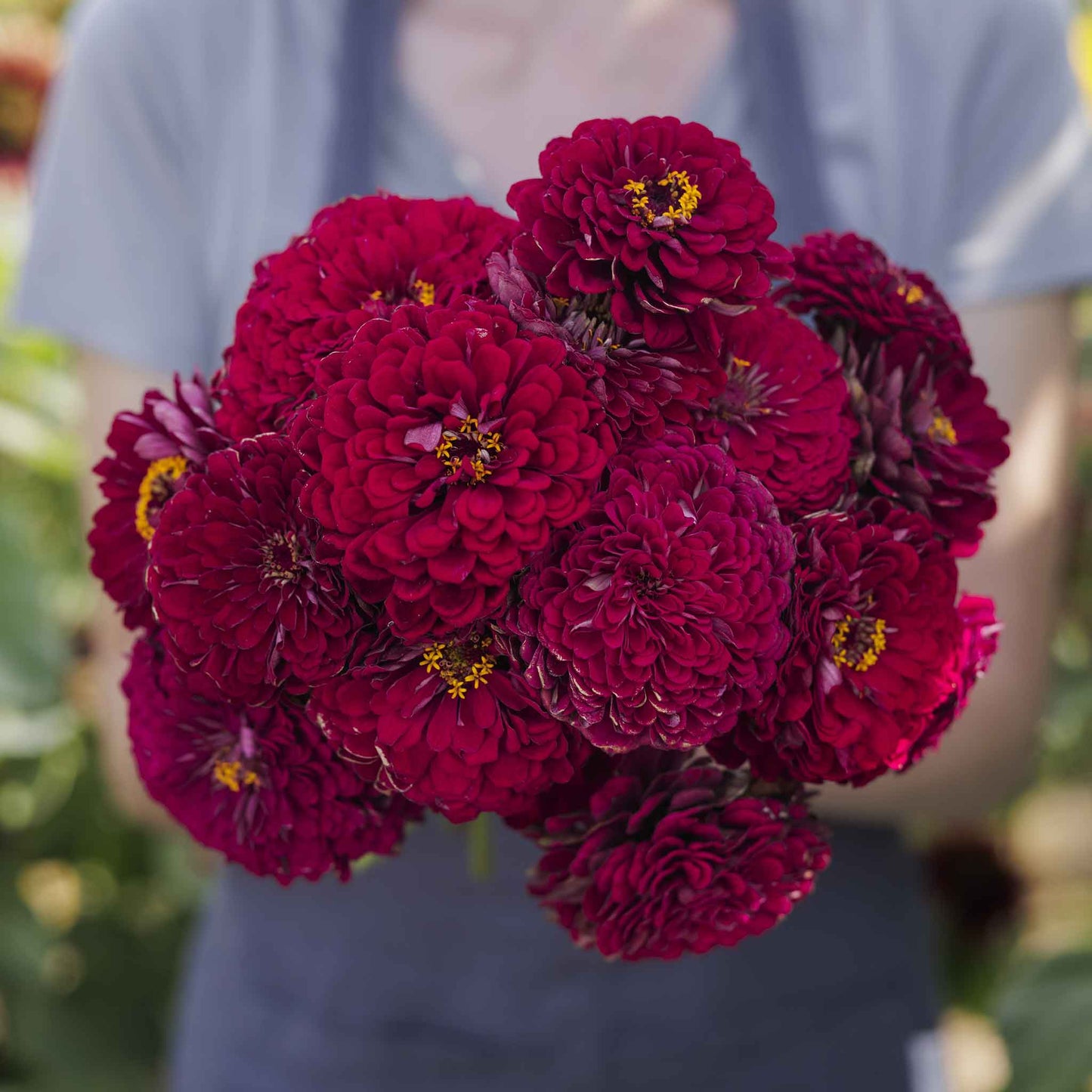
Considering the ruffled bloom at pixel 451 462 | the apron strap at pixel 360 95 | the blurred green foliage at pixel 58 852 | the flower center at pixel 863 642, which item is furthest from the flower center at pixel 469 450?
the blurred green foliage at pixel 58 852

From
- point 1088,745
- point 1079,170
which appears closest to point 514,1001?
point 1079,170

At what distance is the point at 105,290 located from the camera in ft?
2.09

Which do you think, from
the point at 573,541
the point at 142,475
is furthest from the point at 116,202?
the point at 573,541

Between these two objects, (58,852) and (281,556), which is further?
(58,852)

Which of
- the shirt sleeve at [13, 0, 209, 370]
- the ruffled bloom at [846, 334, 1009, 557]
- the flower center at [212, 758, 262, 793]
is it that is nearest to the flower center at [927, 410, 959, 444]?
the ruffled bloom at [846, 334, 1009, 557]

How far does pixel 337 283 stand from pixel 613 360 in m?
0.08

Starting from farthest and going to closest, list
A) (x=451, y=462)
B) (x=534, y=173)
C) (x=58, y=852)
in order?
(x=58, y=852)
(x=534, y=173)
(x=451, y=462)

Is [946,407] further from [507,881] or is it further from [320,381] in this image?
[507,881]

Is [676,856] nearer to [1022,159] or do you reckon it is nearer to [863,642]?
[863,642]

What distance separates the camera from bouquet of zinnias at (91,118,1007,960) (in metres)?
0.25

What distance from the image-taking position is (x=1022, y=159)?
629mm

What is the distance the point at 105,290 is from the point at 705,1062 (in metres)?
0.58

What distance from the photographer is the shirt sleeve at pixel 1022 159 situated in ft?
2.02

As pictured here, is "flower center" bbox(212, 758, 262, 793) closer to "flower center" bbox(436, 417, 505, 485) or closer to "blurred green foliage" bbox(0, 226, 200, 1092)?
"flower center" bbox(436, 417, 505, 485)
